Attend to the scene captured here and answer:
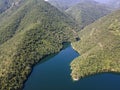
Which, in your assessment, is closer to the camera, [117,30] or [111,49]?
[111,49]

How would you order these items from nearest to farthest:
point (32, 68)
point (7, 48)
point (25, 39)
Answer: point (32, 68)
point (7, 48)
point (25, 39)

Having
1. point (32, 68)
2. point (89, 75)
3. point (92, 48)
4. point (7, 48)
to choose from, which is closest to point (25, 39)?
point (7, 48)

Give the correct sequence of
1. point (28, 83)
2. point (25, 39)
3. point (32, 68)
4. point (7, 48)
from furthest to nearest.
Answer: point (25, 39) → point (7, 48) → point (32, 68) → point (28, 83)

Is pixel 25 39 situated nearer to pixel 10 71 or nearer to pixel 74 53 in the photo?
pixel 74 53

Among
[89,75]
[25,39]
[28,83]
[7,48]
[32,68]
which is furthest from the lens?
[25,39]

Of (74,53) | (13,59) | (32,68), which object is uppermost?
(13,59)

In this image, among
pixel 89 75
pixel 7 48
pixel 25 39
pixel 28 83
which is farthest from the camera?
pixel 25 39

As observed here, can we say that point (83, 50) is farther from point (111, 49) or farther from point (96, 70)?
point (96, 70)

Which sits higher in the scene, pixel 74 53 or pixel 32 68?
pixel 32 68

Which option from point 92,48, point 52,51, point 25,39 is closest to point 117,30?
point 92,48
